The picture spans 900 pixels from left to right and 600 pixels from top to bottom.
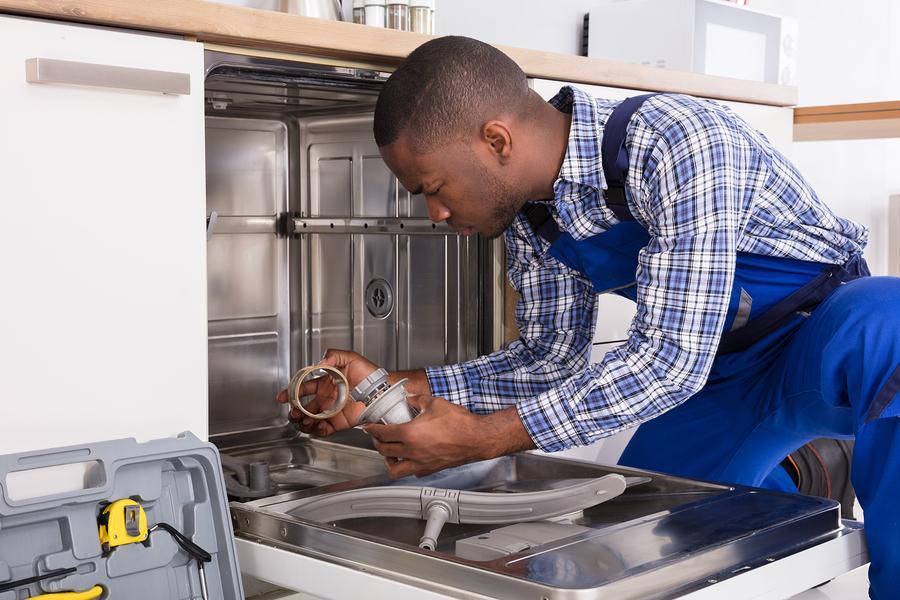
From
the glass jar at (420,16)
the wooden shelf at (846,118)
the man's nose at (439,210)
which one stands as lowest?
the man's nose at (439,210)

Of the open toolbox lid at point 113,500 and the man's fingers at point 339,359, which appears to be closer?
the open toolbox lid at point 113,500

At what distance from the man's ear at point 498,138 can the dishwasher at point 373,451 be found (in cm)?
18

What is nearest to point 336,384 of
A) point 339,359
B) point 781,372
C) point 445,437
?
point 339,359

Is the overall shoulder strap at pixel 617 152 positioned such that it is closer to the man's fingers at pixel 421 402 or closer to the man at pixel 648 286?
the man at pixel 648 286

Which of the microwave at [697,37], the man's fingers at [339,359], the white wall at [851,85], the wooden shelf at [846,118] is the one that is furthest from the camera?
the white wall at [851,85]

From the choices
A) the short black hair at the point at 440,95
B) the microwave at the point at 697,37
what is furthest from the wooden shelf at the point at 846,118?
the short black hair at the point at 440,95

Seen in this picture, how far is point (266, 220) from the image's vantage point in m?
1.86

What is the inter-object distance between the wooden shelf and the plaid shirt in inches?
25.7

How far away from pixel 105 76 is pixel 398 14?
0.86 m

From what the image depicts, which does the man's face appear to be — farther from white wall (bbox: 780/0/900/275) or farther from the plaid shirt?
white wall (bbox: 780/0/900/275)

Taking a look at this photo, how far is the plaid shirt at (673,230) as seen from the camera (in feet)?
4.11

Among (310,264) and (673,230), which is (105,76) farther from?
(310,264)

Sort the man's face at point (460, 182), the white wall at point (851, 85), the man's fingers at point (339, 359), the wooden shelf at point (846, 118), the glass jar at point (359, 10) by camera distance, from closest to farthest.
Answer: the man's face at point (460, 182) → the man's fingers at point (339, 359) → the glass jar at point (359, 10) → the wooden shelf at point (846, 118) → the white wall at point (851, 85)

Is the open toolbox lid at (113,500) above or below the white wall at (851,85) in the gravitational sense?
below
